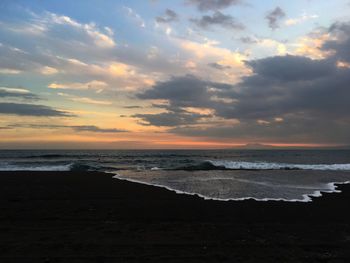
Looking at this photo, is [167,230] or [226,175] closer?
[167,230]

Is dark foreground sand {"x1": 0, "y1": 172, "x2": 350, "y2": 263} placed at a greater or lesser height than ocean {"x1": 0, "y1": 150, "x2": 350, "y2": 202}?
lesser

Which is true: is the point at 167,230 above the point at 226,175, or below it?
below

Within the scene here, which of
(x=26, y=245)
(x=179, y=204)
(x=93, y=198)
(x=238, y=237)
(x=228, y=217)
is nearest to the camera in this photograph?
(x=26, y=245)

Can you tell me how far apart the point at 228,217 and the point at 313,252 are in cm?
338

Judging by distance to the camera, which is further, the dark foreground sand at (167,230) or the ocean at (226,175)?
the ocean at (226,175)

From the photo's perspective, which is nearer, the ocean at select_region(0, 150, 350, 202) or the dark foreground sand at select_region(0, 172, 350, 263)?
the dark foreground sand at select_region(0, 172, 350, 263)

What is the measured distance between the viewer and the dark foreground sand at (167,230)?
6223 mm

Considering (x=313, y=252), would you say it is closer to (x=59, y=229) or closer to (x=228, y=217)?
(x=228, y=217)

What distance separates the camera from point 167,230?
810cm

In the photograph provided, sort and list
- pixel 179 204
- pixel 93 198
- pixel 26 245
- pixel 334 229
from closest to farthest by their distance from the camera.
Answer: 1. pixel 26 245
2. pixel 334 229
3. pixel 179 204
4. pixel 93 198

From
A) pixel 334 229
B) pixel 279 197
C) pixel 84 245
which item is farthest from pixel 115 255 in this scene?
pixel 279 197

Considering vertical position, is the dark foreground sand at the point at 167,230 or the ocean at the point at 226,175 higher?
the ocean at the point at 226,175

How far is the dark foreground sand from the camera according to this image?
6.22 meters

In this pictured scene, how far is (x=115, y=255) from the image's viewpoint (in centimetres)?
610
